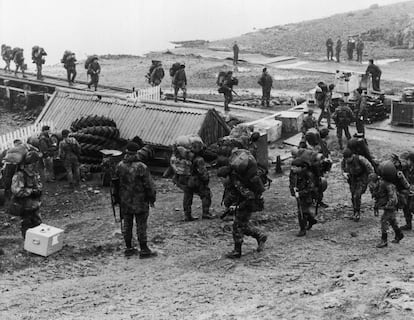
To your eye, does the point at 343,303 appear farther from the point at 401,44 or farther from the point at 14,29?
the point at 14,29

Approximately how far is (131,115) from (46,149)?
8.68 ft

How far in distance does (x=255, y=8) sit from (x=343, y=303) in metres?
97.1

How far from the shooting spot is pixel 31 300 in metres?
8.28

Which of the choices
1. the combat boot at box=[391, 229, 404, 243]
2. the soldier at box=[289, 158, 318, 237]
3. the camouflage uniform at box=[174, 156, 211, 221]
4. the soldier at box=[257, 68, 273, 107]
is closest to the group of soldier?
the soldier at box=[257, 68, 273, 107]

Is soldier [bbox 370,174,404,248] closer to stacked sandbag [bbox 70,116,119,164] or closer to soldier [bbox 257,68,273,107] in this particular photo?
stacked sandbag [bbox 70,116,119,164]

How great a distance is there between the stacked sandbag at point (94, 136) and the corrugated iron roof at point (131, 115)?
15.4 inches

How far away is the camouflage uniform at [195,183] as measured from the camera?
1149 centimetres

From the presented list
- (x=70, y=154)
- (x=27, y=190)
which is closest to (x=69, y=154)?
(x=70, y=154)

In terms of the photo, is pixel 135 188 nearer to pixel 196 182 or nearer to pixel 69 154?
pixel 196 182

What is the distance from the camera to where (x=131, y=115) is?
53.9 feet

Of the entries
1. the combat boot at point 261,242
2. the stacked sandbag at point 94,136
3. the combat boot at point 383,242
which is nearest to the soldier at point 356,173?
the combat boot at point 383,242

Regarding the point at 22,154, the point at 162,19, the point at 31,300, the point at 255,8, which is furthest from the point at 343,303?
the point at 255,8

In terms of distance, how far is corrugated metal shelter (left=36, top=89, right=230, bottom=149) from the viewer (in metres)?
15.6

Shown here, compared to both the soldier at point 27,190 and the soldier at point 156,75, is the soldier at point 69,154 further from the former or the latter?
the soldier at point 156,75
